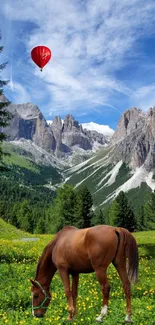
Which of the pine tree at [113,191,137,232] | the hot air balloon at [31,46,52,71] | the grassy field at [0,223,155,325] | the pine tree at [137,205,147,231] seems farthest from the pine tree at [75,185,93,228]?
the grassy field at [0,223,155,325]

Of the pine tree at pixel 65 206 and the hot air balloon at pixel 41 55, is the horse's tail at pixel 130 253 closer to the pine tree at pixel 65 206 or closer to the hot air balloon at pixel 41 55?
the hot air balloon at pixel 41 55

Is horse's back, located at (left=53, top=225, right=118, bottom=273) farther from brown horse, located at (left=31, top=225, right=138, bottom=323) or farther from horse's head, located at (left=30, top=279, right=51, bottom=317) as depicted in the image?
horse's head, located at (left=30, top=279, right=51, bottom=317)

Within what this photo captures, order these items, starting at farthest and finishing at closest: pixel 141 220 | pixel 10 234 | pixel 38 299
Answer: pixel 141 220 < pixel 10 234 < pixel 38 299

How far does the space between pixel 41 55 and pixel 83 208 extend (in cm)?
5097

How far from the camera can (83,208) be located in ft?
262

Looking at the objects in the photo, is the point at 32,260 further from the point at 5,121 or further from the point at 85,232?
the point at 85,232

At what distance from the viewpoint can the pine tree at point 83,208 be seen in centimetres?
7900

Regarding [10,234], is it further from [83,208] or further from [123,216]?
[123,216]

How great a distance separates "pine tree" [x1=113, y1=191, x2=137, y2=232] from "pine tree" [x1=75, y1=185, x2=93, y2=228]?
50.7 ft

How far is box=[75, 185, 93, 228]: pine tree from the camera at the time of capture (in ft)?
259

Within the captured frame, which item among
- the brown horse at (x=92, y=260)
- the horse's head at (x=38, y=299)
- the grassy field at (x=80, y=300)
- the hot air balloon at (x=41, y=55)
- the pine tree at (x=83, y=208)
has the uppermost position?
the hot air balloon at (x=41, y=55)

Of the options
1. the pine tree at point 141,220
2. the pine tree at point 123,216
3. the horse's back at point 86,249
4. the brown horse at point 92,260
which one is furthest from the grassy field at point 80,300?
the pine tree at point 141,220

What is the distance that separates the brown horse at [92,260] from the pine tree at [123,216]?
85287 millimetres

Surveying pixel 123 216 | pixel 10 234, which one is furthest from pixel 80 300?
pixel 123 216
